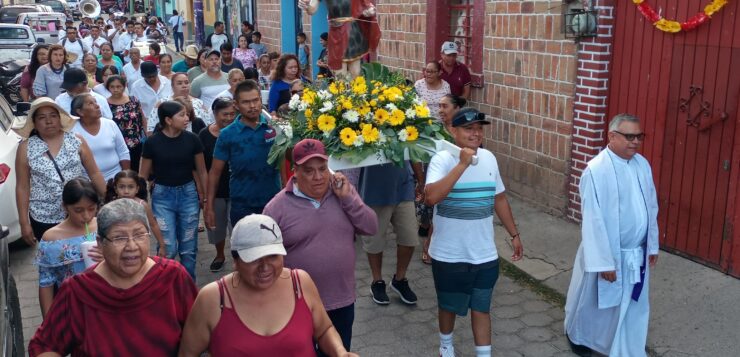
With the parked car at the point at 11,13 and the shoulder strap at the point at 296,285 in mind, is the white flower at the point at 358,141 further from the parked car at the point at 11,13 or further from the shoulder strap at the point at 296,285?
the parked car at the point at 11,13

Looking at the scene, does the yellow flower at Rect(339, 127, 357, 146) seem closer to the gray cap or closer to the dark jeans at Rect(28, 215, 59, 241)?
the gray cap

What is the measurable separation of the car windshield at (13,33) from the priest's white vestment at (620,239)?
21.1m

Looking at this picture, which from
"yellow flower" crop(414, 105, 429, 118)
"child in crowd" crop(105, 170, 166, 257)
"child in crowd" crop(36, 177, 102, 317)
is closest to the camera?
"child in crowd" crop(36, 177, 102, 317)

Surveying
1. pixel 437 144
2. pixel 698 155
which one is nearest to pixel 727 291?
pixel 698 155

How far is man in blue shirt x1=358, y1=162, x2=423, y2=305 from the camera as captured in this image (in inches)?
234

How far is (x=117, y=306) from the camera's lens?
125 inches

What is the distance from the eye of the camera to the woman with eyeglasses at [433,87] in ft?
28.3

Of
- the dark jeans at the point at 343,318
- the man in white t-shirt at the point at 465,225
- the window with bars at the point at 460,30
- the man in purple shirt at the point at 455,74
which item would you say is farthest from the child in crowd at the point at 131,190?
the window with bars at the point at 460,30

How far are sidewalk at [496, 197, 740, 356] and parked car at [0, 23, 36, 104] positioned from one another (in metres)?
14.1

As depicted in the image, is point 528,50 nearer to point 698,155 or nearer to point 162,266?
point 698,155

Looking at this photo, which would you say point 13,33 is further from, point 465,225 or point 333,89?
point 465,225

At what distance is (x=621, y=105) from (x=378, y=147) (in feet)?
10.6

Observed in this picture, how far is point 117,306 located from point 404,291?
335 cm

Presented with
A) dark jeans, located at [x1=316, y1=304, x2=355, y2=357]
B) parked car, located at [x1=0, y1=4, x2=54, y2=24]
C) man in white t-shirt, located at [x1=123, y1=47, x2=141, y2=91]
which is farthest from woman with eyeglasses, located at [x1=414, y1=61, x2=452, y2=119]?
parked car, located at [x1=0, y1=4, x2=54, y2=24]
